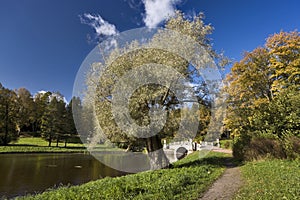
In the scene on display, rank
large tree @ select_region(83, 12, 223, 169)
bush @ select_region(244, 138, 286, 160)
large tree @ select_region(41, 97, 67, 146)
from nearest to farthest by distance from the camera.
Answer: large tree @ select_region(83, 12, 223, 169) → bush @ select_region(244, 138, 286, 160) → large tree @ select_region(41, 97, 67, 146)

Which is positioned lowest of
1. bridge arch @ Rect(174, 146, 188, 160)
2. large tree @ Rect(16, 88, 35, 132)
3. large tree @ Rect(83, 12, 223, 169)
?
bridge arch @ Rect(174, 146, 188, 160)

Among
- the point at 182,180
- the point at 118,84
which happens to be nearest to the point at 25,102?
the point at 118,84

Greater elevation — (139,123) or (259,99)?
(259,99)

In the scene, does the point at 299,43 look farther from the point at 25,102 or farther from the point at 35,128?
the point at 35,128

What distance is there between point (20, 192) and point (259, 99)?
62.0 feet

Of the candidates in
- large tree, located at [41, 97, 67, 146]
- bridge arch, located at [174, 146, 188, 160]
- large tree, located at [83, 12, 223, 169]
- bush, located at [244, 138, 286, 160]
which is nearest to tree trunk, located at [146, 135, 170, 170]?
large tree, located at [83, 12, 223, 169]

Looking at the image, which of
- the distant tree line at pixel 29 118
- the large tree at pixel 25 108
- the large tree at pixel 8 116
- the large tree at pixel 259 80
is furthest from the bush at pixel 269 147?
the large tree at pixel 25 108

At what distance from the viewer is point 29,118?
45438mm

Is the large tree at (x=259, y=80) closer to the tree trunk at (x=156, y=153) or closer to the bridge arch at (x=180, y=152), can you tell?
the tree trunk at (x=156, y=153)

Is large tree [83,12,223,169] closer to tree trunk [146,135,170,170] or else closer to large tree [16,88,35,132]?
tree trunk [146,135,170,170]

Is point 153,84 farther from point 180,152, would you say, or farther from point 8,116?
point 8,116

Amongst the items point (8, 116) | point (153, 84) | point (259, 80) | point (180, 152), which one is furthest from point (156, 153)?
point (8, 116)

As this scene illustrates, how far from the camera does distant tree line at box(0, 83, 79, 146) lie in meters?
35.1

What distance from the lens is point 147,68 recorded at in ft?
34.4
